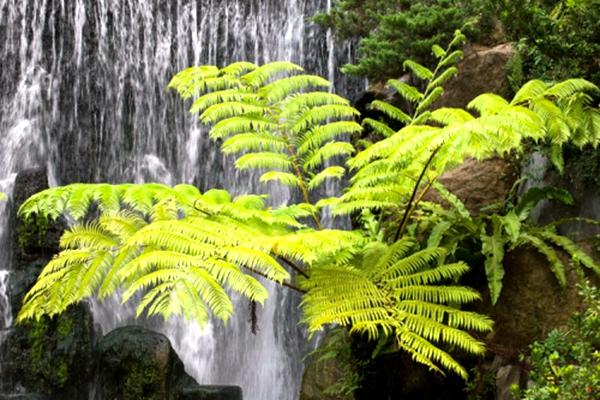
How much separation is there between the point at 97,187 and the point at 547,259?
2.76 m

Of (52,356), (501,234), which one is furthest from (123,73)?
(501,234)

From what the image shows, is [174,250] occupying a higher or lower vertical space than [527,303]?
higher

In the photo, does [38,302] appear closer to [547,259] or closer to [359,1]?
[547,259]

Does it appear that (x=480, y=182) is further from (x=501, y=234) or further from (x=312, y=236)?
(x=312, y=236)

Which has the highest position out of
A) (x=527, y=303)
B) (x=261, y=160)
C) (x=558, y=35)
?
(x=558, y=35)

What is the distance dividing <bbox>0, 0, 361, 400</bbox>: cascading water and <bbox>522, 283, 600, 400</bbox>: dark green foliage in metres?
9.03

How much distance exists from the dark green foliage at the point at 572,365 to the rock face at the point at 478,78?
11.7 feet

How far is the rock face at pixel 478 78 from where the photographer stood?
6.43 m

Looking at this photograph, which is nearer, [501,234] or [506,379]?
[506,379]

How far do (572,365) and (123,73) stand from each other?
12.6 meters

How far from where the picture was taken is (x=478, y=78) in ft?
21.6

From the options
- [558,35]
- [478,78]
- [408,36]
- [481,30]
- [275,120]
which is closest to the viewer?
[275,120]

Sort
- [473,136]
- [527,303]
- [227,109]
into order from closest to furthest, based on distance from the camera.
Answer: [473,136] < [527,303] < [227,109]

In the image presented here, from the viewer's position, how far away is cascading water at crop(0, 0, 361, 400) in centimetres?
1298
